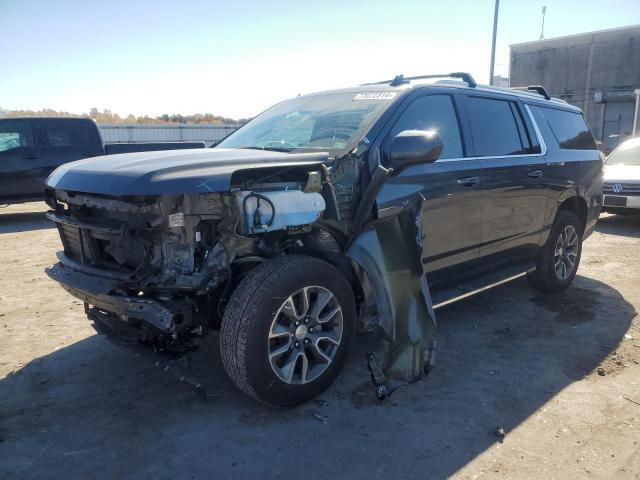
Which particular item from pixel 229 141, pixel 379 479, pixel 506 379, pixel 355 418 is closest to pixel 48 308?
pixel 229 141

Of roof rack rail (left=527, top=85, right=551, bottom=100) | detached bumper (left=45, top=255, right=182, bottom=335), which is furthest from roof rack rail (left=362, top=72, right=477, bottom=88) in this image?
detached bumper (left=45, top=255, right=182, bottom=335)

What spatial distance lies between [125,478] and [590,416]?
8.54ft

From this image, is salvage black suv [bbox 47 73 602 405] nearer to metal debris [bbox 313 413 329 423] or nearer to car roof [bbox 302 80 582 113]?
car roof [bbox 302 80 582 113]

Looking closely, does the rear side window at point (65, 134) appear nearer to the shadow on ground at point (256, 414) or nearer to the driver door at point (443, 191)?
the shadow on ground at point (256, 414)

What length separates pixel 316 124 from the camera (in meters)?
3.78

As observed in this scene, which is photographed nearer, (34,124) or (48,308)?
(48,308)

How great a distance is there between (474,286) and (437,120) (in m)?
1.36

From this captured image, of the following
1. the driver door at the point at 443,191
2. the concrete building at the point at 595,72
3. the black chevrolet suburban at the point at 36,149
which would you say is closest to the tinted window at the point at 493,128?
the driver door at the point at 443,191

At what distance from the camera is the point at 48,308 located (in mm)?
4848

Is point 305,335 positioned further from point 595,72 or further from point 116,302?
point 595,72

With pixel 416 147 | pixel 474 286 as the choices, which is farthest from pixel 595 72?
pixel 416 147

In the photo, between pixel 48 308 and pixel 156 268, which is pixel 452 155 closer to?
pixel 156 268

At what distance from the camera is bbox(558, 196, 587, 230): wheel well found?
5266 millimetres

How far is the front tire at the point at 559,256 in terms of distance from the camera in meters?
5.05
